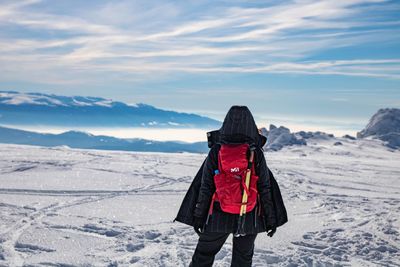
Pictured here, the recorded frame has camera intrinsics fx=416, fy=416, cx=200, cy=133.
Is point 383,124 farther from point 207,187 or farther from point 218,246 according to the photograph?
point 207,187

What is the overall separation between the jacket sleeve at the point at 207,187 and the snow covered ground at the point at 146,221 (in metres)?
1.78

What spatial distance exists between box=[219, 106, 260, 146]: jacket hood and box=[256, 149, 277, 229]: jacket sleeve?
0.20 meters

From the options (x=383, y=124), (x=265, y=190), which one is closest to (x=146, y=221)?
(x=265, y=190)

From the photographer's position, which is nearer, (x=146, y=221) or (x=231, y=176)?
(x=231, y=176)

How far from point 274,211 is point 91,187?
25.0 ft

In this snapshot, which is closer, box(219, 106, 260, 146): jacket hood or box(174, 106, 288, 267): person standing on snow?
box(174, 106, 288, 267): person standing on snow

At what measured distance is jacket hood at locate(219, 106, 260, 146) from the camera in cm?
387

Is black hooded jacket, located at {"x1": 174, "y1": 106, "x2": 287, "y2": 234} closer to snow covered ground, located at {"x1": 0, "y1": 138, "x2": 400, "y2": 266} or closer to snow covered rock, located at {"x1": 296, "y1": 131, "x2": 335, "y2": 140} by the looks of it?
snow covered ground, located at {"x1": 0, "y1": 138, "x2": 400, "y2": 266}

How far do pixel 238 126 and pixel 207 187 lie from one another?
64cm

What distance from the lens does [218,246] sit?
400cm

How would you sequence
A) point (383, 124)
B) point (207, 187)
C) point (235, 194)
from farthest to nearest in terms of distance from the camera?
point (383, 124), point (207, 187), point (235, 194)

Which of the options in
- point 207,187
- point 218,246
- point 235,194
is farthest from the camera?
point 218,246

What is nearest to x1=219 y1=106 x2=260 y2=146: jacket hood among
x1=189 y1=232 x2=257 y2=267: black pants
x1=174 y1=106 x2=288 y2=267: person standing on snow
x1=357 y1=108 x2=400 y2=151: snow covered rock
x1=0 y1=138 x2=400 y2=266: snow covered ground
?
x1=174 y1=106 x2=288 y2=267: person standing on snow

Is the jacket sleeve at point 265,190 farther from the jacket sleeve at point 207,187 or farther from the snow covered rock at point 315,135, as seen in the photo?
the snow covered rock at point 315,135
